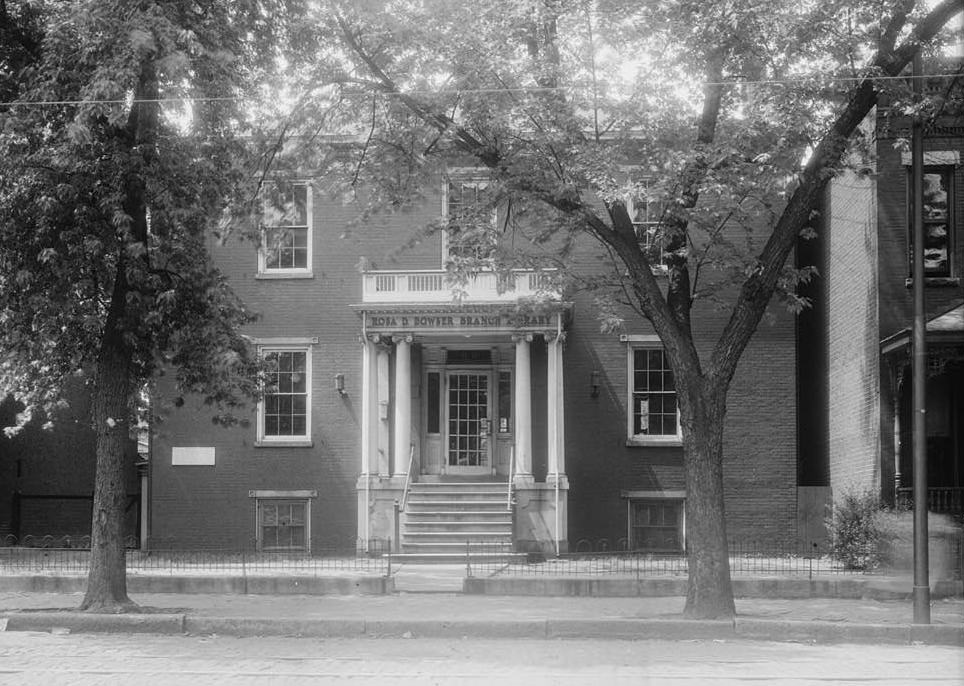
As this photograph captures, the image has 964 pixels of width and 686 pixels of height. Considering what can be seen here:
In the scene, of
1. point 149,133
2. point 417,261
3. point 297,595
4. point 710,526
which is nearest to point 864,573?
point 710,526

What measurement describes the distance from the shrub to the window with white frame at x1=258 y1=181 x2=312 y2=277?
10.7 meters

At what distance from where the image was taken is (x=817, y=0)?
48.2 feet

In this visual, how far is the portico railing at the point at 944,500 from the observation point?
65.2 ft

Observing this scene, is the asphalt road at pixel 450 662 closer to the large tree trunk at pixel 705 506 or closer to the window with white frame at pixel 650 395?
the large tree trunk at pixel 705 506

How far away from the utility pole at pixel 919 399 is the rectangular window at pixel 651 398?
10729 mm

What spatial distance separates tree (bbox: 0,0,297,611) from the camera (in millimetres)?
15414

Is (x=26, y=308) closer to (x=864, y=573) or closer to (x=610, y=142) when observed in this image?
(x=610, y=142)

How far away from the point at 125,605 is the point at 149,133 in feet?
20.6

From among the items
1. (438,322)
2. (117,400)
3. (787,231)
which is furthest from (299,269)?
(787,231)

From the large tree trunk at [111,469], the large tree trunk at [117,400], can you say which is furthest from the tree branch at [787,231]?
the large tree trunk at [111,469]

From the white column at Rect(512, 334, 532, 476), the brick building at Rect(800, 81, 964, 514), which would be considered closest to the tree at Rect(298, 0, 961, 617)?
the brick building at Rect(800, 81, 964, 514)

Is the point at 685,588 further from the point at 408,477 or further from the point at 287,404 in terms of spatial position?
the point at 287,404

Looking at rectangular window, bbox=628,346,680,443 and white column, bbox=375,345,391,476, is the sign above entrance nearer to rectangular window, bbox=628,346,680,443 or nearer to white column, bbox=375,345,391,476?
white column, bbox=375,345,391,476

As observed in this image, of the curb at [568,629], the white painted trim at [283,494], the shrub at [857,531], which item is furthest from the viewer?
the white painted trim at [283,494]
